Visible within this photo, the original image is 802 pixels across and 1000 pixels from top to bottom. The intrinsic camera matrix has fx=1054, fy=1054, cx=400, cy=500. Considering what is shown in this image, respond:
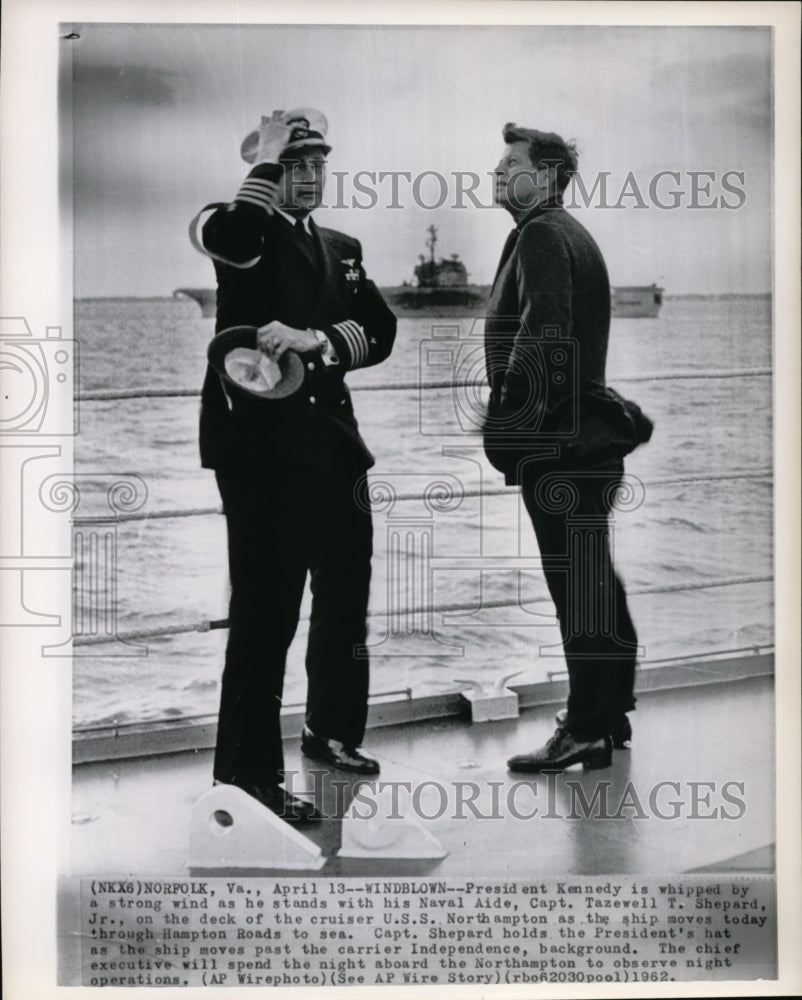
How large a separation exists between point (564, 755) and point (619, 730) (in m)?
0.12

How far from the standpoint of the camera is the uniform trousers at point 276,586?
1.99 meters

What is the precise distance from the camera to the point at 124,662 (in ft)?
6.58

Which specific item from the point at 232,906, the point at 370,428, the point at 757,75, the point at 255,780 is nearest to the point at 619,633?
the point at 370,428

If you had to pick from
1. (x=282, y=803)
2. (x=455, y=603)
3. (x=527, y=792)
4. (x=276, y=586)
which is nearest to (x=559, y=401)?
(x=455, y=603)

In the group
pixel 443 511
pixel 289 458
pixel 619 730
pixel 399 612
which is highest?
pixel 289 458

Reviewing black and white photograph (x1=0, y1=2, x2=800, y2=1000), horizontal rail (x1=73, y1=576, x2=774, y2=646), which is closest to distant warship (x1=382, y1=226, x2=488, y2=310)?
black and white photograph (x1=0, y1=2, x2=800, y2=1000)

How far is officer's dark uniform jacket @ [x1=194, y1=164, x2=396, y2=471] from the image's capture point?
77.4 inches

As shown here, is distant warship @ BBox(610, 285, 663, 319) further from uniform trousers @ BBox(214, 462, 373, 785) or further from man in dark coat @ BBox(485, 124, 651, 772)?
uniform trousers @ BBox(214, 462, 373, 785)

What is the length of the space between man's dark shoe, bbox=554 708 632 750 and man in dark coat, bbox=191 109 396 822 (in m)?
0.38

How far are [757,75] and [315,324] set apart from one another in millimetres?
976

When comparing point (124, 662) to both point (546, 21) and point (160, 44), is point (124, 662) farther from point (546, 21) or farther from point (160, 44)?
point (546, 21)

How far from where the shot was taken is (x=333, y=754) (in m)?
2.02

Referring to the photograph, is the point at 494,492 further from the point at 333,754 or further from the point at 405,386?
the point at 333,754

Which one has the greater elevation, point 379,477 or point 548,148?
point 548,148
